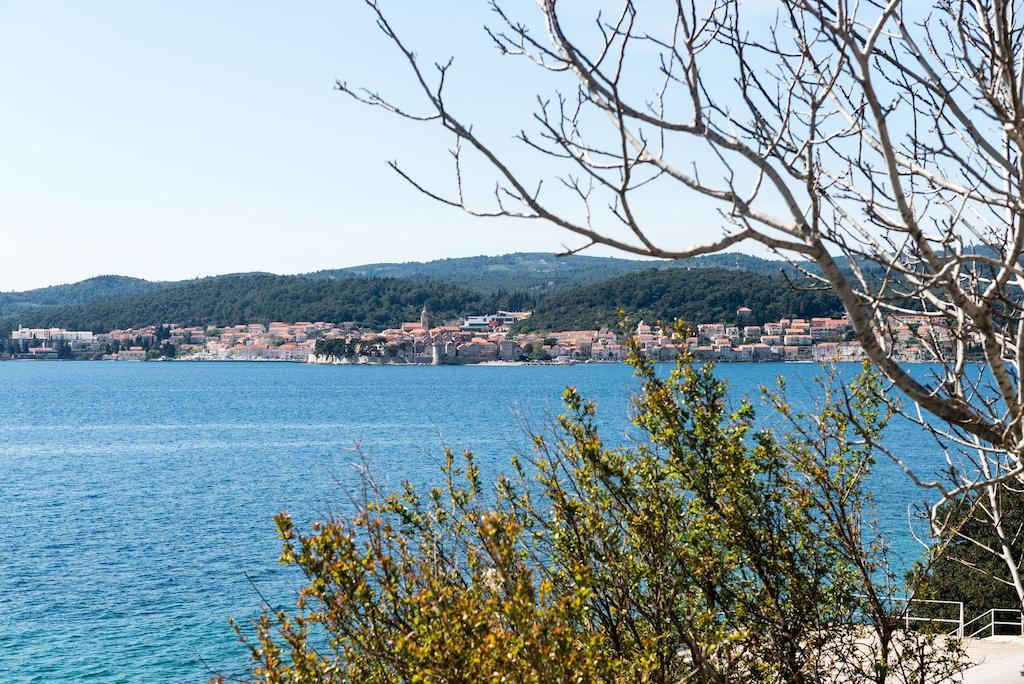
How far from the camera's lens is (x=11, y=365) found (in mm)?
182625

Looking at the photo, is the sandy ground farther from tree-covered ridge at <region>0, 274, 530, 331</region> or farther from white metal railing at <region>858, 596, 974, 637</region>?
tree-covered ridge at <region>0, 274, 530, 331</region>

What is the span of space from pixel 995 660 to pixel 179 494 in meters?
31.9

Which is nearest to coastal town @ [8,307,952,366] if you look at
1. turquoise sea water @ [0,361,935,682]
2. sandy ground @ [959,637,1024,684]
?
turquoise sea water @ [0,361,935,682]

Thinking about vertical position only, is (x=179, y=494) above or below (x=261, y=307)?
below


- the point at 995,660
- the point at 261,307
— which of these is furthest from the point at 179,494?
the point at 261,307

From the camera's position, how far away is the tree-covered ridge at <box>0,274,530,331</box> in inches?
7313

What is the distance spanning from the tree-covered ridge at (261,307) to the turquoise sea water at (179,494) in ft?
268

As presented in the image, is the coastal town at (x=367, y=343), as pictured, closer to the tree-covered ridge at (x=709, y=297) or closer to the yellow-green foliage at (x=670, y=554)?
the tree-covered ridge at (x=709, y=297)

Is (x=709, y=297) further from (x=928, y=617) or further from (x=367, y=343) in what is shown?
(x=928, y=617)

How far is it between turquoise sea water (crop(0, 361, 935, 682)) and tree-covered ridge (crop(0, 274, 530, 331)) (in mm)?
81728

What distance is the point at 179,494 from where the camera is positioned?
1575 inches

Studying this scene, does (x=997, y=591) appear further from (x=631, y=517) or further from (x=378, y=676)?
(x=378, y=676)

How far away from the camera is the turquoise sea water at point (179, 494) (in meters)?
20.5

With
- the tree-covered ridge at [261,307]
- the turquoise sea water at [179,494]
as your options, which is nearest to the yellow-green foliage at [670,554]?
the turquoise sea water at [179,494]
